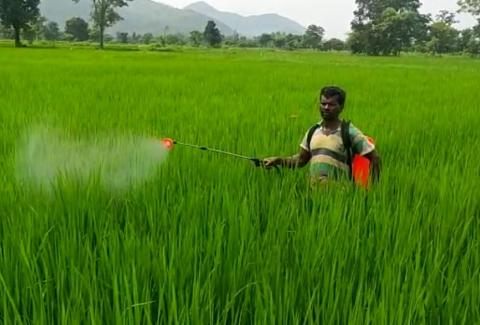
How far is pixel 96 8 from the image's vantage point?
125 feet

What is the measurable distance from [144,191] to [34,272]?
0.65 m

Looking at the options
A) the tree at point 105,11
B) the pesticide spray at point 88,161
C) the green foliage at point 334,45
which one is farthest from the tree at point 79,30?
the pesticide spray at point 88,161

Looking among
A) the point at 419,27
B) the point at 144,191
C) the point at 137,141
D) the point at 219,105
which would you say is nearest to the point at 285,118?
the point at 219,105

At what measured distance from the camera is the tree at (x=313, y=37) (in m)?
54.5

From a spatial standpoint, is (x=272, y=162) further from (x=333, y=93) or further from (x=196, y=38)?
(x=196, y=38)

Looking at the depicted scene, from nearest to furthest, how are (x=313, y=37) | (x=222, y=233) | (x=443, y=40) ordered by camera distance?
(x=222, y=233)
(x=443, y=40)
(x=313, y=37)

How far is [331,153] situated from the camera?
2.02 metres

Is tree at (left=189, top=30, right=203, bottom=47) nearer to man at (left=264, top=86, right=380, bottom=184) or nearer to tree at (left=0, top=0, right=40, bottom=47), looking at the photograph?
tree at (left=0, top=0, right=40, bottom=47)

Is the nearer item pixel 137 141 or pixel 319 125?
pixel 319 125

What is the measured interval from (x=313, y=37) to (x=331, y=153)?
2203 inches

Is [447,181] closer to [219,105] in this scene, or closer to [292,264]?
[292,264]

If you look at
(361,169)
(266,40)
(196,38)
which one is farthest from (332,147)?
(266,40)

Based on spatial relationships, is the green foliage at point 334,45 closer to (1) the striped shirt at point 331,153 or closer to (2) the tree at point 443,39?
(2) the tree at point 443,39

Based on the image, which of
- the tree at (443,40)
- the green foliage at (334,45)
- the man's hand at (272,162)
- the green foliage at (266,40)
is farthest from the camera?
the green foliage at (266,40)
